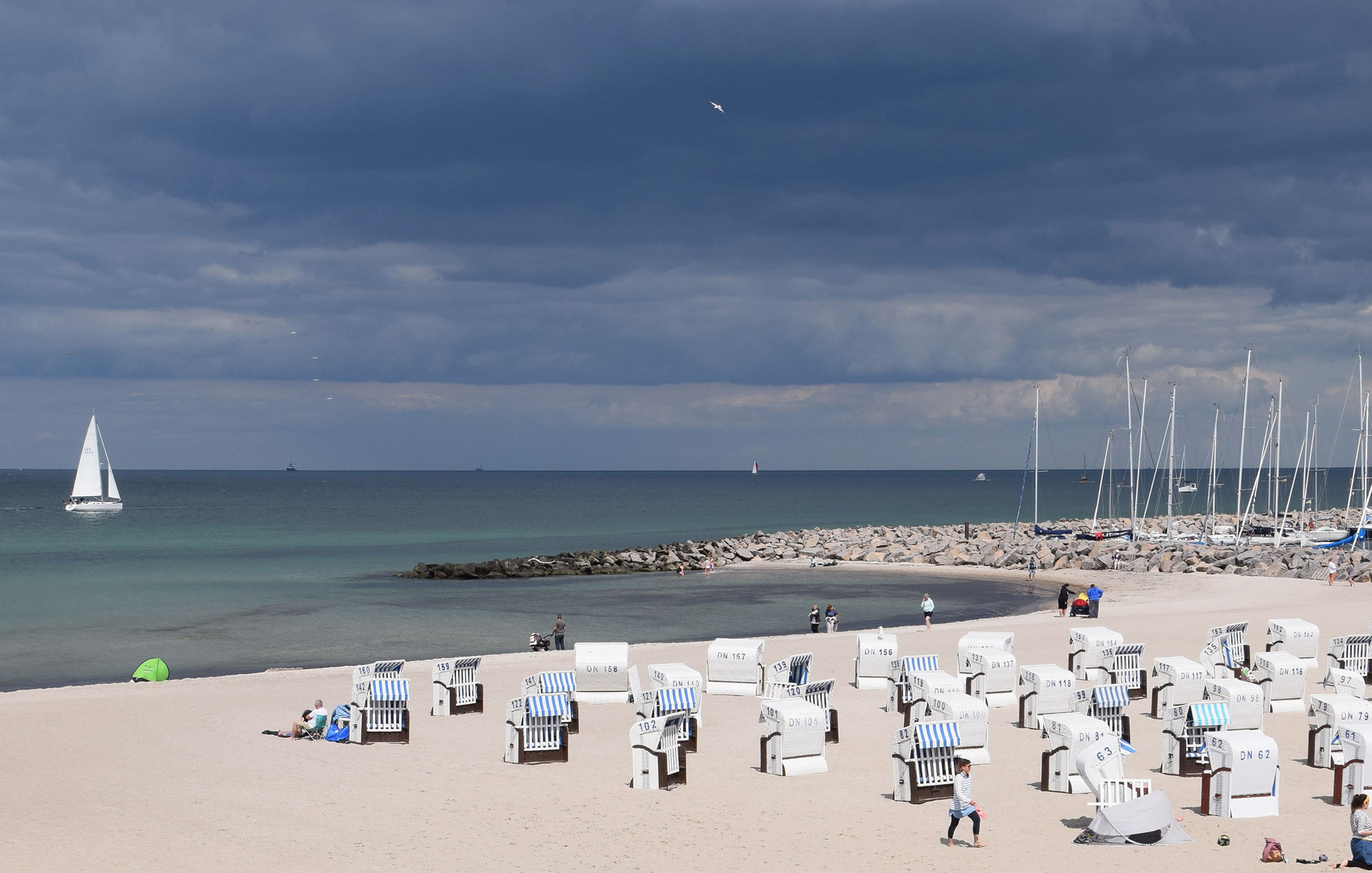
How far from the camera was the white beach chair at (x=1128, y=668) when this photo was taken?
2447cm

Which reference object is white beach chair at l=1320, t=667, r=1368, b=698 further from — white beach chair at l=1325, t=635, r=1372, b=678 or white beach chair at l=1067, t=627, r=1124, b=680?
white beach chair at l=1067, t=627, r=1124, b=680

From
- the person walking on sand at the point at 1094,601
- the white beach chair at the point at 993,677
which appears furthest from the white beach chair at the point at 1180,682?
the person walking on sand at the point at 1094,601

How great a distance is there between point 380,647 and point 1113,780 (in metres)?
29.0

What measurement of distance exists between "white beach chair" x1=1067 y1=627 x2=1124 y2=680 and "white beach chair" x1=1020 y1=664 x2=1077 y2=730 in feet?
15.7

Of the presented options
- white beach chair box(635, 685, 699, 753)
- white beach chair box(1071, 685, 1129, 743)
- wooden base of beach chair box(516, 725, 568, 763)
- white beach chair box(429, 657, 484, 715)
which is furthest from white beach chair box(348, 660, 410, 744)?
white beach chair box(1071, 685, 1129, 743)

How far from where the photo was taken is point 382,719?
821 inches

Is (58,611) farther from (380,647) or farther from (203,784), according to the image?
(203,784)

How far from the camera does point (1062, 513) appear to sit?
144 metres

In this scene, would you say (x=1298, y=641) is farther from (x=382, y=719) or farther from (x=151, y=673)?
(x=151, y=673)

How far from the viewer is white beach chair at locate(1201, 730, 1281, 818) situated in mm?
15391

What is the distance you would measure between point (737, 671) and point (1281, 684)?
1061 centimetres

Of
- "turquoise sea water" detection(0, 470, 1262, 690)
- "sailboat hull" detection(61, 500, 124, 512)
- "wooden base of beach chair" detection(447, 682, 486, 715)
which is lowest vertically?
"sailboat hull" detection(61, 500, 124, 512)

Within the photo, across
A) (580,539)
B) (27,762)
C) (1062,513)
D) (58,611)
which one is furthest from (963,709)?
(1062,513)

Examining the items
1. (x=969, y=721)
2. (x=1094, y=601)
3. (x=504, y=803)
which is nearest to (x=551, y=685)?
(x=504, y=803)
